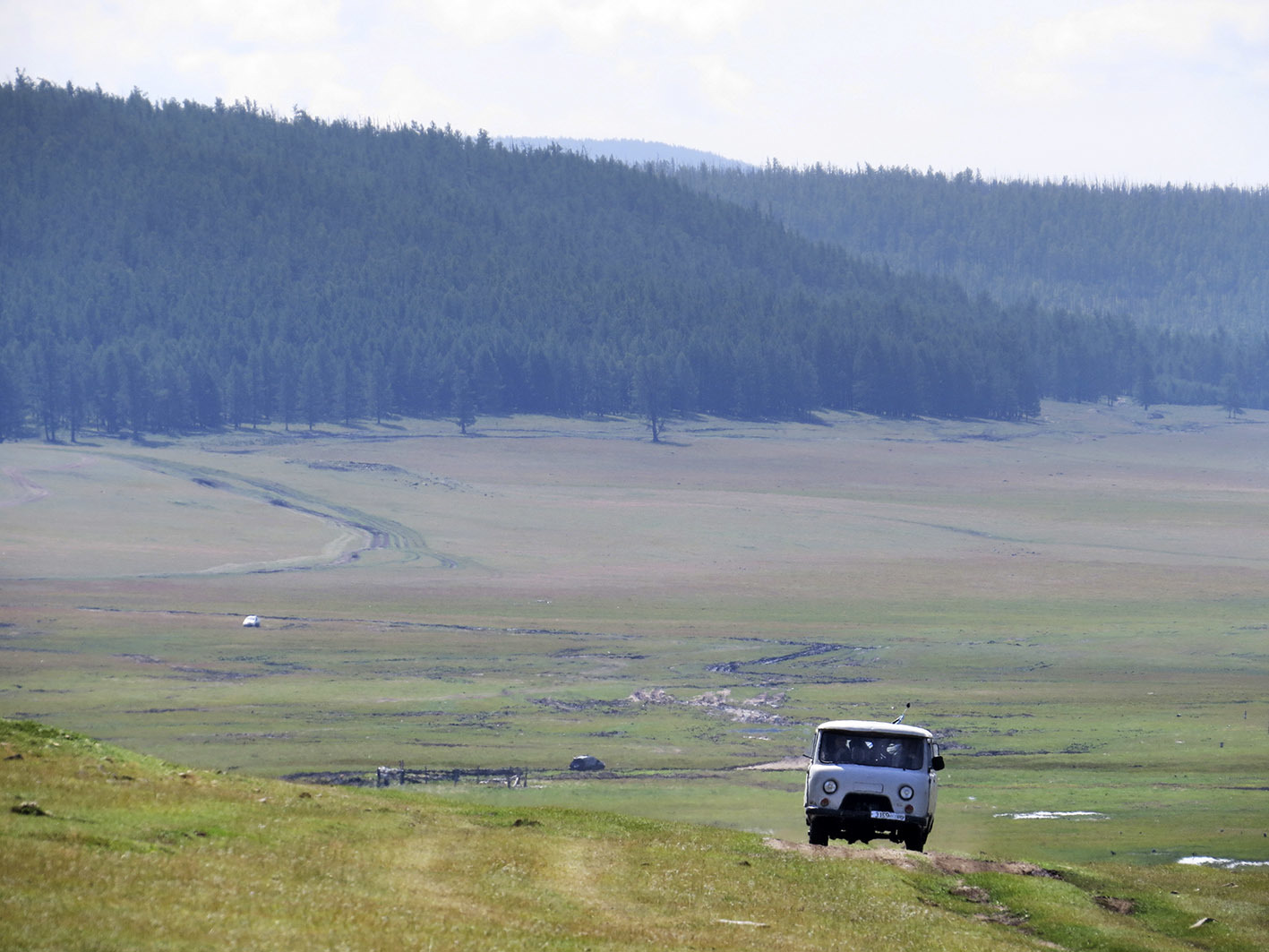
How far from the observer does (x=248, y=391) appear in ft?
560

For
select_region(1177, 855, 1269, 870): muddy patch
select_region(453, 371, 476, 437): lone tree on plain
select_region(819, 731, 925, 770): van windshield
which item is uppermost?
select_region(453, 371, 476, 437): lone tree on plain

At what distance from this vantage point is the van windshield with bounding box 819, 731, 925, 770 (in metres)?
25.8

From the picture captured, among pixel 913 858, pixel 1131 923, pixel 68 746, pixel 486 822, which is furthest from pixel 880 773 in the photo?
pixel 68 746

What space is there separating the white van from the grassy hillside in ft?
1.93

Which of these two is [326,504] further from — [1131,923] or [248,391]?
[1131,923]

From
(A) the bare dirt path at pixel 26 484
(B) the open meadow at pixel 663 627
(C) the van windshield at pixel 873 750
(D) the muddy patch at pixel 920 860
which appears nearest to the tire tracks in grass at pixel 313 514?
(B) the open meadow at pixel 663 627

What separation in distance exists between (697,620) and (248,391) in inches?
4164

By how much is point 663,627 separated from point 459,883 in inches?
2211

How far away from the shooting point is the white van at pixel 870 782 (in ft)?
83.9

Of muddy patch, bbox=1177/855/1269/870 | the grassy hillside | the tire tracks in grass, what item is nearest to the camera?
the grassy hillside

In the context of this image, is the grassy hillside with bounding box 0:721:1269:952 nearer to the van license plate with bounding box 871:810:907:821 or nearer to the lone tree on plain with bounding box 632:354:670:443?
the van license plate with bounding box 871:810:907:821

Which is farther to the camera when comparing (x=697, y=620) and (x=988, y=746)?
(x=697, y=620)

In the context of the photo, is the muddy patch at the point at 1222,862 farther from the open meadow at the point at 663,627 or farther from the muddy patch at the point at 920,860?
the muddy patch at the point at 920,860

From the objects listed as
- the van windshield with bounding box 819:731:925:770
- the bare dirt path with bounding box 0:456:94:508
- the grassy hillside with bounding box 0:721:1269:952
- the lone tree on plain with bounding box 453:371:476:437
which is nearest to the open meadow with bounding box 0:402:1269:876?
the bare dirt path with bounding box 0:456:94:508
